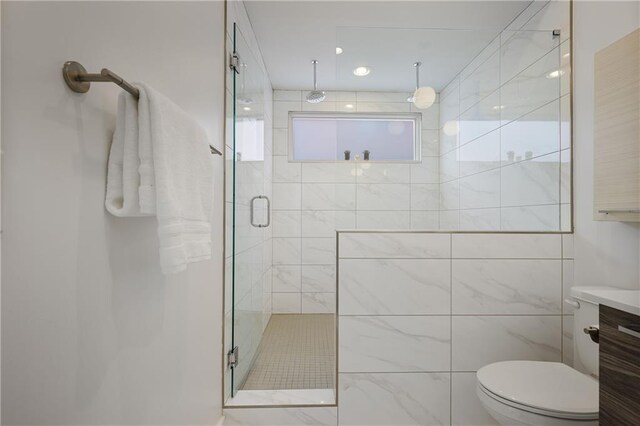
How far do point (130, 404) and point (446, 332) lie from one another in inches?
57.3

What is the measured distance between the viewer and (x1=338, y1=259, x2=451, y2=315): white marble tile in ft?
5.55

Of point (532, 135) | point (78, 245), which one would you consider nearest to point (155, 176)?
point (78, 245)

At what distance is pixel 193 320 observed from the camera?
1326mm

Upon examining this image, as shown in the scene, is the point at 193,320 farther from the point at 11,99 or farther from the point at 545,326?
the point at 545,326

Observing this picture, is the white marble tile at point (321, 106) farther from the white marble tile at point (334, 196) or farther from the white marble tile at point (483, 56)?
the white marble tile at point (483, 56)

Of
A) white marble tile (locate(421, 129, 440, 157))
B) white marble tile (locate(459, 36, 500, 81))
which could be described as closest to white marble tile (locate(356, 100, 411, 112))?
white marble tile (locate(421, 129, 440, 157))

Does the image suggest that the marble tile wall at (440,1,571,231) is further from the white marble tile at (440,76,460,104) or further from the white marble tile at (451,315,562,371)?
the white marble tile at (451,315,562,371)

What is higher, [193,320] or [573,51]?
[573,51]

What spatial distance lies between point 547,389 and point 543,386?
22 millimetres

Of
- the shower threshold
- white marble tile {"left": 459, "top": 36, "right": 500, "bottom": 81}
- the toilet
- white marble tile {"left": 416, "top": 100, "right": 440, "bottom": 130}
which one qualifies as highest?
white marble tile {"left": 459, "top": 36, "right": 500, "bottom": 81}

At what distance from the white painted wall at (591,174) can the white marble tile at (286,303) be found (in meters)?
2.24

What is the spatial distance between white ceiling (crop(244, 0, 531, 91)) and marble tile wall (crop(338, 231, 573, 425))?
947 mm

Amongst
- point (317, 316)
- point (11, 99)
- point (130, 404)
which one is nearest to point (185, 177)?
point (11, 99)

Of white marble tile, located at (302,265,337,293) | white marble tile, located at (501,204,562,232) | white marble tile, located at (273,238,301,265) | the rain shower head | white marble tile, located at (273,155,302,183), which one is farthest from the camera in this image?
white marble tile, located at (273,238,301,265)
